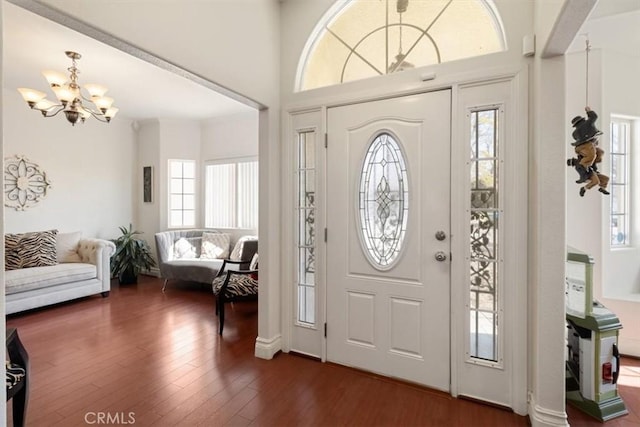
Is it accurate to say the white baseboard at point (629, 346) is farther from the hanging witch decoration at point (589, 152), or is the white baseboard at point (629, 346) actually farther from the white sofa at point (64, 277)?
the white sofa at point (64, 277)

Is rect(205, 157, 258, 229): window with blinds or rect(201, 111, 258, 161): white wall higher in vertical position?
rect(201, 111, 258, 161): white wall

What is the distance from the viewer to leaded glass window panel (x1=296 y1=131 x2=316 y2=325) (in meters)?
2.70

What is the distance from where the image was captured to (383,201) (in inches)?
94.9

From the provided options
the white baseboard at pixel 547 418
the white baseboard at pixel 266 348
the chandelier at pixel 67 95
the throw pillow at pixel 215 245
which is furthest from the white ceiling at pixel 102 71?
the white baseboard at pixel 547 418

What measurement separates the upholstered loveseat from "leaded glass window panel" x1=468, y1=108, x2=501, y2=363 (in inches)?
125

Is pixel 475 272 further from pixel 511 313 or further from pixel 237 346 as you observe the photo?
pixel 237 346

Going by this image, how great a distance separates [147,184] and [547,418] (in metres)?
6.23

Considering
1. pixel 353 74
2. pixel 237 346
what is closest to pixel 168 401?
pixel 237 346

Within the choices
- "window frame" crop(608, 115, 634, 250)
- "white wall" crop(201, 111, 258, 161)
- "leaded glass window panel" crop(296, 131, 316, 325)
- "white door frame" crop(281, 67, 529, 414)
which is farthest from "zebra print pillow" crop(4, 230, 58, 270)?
"window frame" crop(608, 115, 634, 250)

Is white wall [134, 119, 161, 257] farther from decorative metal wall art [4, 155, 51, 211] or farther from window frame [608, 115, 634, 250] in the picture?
window frame [608, 115, 634, 250]

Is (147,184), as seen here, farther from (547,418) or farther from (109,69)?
(547,418)

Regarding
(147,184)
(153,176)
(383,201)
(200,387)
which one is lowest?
(200,387)

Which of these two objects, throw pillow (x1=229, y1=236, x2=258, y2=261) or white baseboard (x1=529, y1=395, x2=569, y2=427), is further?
throw pillow (x1=229, y1=236, x2=258, y2=261)

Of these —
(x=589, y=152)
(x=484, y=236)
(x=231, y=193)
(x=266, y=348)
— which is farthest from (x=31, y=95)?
(x=589, y=152)
